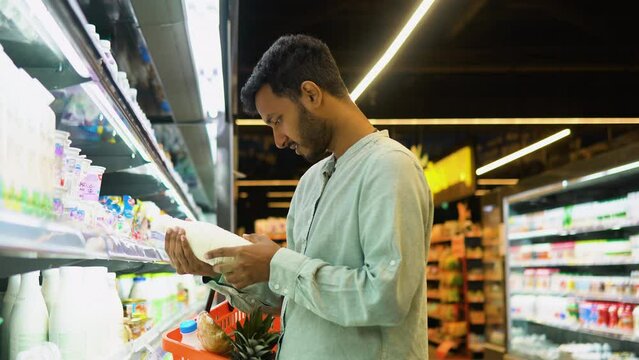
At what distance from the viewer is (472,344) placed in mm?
12156

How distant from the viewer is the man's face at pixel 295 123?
5.43ft

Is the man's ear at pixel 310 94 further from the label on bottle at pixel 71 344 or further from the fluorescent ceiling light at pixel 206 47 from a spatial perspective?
the fluorescent ceiling light at pixel 206 47

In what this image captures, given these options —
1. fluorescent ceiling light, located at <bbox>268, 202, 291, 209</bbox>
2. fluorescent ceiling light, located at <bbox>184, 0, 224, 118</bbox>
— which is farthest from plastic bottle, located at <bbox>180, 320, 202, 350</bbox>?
fluorescent ceiling light, located at <bbox>268, 202, 291, 209</bbox>

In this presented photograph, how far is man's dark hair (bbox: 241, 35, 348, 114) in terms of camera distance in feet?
5.40

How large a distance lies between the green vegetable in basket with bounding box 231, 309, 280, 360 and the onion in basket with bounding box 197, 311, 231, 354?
0.08 ft

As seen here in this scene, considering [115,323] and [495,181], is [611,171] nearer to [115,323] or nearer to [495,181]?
[115,323]

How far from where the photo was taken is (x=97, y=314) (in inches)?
75.4

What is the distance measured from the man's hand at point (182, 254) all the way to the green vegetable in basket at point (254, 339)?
16 centimetres

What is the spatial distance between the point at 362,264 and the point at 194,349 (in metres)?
0.48

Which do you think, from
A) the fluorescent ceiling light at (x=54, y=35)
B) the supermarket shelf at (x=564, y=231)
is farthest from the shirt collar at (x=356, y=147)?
the supermarket shelf at (x=564, y=231)

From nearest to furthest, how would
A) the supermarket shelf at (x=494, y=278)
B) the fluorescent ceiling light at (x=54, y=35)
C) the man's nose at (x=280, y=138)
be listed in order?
1. the fluorescent ceiling light at (x=54, y=35)
2. the man's nose at (x=280, y=138)
3. the supermarket shelf at (x=494, y=278)

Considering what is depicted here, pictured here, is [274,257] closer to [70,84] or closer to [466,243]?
[70,84]

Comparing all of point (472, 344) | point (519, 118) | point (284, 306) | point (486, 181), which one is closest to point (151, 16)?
point (284, 306)

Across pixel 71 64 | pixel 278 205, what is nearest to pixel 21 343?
pixel 71 64
